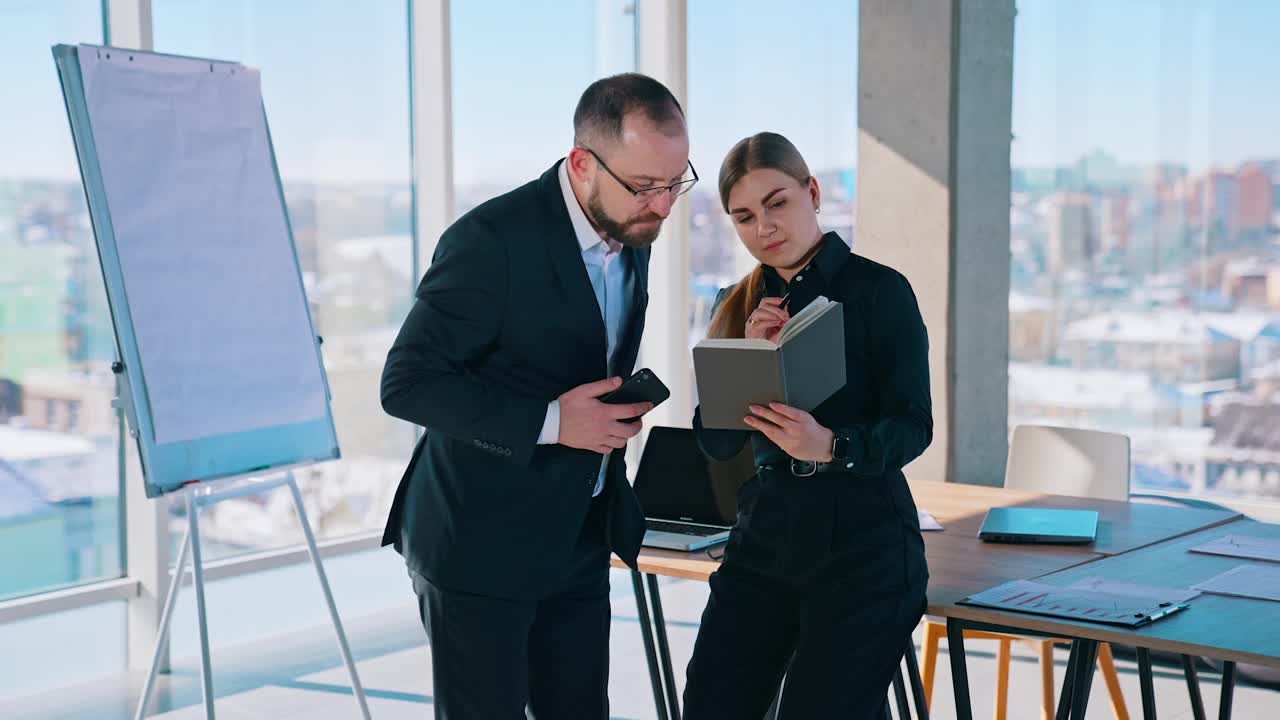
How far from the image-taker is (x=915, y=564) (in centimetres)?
243

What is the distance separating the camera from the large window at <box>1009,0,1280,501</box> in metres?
5.15

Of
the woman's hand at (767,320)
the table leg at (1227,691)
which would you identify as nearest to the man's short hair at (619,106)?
the woman's hand at (767,320)

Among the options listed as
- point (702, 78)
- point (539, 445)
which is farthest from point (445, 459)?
point (702, 78)

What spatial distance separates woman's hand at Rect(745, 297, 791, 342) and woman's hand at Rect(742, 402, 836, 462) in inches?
6.7

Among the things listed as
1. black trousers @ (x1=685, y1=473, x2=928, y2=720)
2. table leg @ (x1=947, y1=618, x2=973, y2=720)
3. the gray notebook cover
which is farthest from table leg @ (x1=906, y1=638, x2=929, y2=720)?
the gray notebook cover

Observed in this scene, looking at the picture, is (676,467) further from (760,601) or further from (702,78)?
(702,78)

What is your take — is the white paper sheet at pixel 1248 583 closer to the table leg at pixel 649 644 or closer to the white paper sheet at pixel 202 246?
the table leg at pixel 649 644

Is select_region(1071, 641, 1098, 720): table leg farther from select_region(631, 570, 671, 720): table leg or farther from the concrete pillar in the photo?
the concrete pillar

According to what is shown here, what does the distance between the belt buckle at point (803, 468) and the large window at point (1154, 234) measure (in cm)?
347

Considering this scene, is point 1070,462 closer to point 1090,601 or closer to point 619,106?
point 1090,601

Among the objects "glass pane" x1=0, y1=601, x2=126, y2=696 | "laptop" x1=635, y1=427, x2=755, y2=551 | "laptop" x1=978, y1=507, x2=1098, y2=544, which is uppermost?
"laptop" x1=635, y1=427, x2=755, y2=551

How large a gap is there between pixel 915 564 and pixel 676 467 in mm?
1102

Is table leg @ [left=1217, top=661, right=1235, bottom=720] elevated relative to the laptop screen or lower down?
lower down

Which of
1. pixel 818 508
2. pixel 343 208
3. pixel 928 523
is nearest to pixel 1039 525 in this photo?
pixel 928 523
